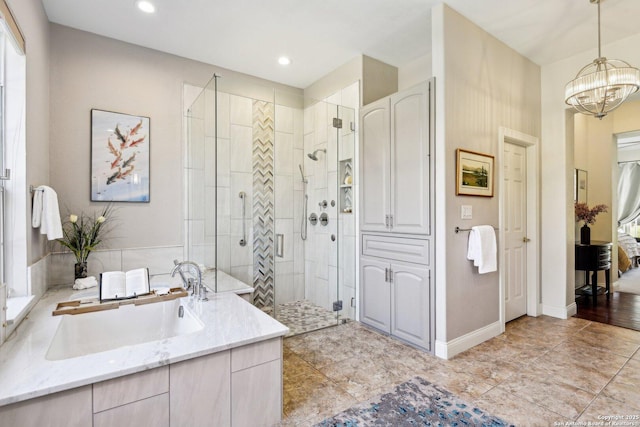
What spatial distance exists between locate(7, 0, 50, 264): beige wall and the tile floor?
225 centimetres

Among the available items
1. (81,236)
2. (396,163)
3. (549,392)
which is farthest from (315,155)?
(549,392)

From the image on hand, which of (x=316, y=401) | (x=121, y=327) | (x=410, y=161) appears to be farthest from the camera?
(x=410, y=161)

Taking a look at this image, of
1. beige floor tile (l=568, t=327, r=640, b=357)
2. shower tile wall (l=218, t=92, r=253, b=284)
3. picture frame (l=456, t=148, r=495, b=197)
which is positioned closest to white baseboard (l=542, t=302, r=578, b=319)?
beige floor tile (l=568, t=327, r=640, b=357)

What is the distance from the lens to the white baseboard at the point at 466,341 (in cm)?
267

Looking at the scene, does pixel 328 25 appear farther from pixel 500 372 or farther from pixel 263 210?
pixel 500 372

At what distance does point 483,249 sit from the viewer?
2.87 m

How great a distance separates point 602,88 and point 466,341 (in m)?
2.39

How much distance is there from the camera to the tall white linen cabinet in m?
2.81

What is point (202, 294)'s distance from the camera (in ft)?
8.18

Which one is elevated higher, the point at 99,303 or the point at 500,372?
the point at 99,303

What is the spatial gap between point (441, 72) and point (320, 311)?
8.94 feet

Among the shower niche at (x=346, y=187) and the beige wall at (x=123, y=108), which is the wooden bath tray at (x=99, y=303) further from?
the shower niche at (x=346, y=187)

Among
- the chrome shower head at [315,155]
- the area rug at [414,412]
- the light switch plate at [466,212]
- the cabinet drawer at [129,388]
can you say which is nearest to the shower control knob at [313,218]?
the chrome shower head at [315,155]

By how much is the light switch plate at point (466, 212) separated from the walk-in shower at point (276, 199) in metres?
1.18
